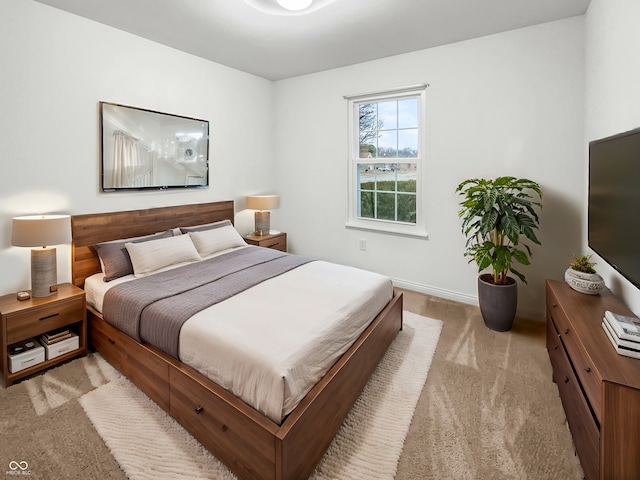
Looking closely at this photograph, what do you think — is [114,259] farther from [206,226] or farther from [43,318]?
[206,226]

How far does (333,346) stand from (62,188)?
259cm

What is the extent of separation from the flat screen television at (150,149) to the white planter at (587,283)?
3.55 meters

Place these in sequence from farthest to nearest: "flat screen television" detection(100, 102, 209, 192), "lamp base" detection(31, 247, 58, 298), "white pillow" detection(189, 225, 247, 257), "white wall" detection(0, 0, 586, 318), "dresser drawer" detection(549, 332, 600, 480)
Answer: "white pillow" detection(189, 225, 247, 257), "flat screen television" detection(100, 102, 209, 192), "white wall" detection(0, 0, 586, 318), "lamp base" detection(31, 247, 58, 298), "dresser drawer" detection(549, 332, 600, 480)

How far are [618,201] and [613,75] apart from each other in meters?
0.99

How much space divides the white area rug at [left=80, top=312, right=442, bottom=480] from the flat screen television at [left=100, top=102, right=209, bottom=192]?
187 centimetres

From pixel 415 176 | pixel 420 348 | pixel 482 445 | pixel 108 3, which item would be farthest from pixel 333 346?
pixel 108 3

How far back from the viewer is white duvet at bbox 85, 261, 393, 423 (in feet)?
4.85

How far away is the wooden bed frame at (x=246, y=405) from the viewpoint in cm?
138

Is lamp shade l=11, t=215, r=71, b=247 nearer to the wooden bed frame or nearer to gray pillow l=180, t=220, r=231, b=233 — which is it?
the wooden bed frame

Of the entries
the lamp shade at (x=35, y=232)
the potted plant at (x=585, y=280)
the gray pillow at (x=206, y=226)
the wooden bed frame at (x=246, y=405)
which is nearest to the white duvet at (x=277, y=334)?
the wooden bed frame at (x=246, y=405)

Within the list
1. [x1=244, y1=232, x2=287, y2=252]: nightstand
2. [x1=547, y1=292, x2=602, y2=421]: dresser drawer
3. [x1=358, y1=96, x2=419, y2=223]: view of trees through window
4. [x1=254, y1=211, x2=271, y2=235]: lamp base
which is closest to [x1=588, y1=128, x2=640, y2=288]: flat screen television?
[x1=547, y1=292, x2=602, y2=421]: dresser drawer

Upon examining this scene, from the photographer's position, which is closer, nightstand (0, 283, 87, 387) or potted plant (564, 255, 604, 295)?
potted plant (564, 255, 604, 295)

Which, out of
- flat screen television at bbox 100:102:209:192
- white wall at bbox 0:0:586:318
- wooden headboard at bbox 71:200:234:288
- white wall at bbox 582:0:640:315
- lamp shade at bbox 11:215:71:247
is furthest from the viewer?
flat screen television at bbox 100:102:209:192

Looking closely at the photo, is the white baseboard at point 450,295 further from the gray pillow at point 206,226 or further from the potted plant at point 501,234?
the gray pillow at point 206,226
